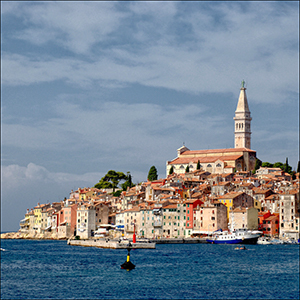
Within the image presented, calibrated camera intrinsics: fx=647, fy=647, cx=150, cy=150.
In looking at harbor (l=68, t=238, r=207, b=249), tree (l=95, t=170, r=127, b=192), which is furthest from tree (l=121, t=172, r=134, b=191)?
harbor (l=68, t=238, r=207, b=249)

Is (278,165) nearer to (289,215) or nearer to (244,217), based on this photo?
(289,215)

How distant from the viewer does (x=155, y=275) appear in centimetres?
4841

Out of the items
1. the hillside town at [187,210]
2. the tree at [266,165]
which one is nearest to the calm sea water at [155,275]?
the hillside town at [187,210]

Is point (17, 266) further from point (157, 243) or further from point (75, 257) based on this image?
point (157, 243)

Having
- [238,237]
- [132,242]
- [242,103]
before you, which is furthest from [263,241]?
[242,103]

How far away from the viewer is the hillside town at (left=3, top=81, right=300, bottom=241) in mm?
89812

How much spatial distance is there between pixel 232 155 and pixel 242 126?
14503 mm

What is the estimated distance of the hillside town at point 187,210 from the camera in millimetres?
89625

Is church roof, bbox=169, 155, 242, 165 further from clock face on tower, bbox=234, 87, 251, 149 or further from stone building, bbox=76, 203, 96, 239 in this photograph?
stone building, bbox=76, 203, 96, 239

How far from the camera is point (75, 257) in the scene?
65438mm

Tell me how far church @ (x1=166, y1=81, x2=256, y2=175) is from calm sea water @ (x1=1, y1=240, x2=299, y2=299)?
51.2 m

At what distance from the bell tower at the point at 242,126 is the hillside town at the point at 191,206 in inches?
395

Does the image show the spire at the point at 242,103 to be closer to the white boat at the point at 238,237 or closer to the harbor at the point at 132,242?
the harbor at the point at 132,242

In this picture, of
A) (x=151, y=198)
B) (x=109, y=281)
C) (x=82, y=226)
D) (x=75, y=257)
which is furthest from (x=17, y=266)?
(x=151, y=198)
